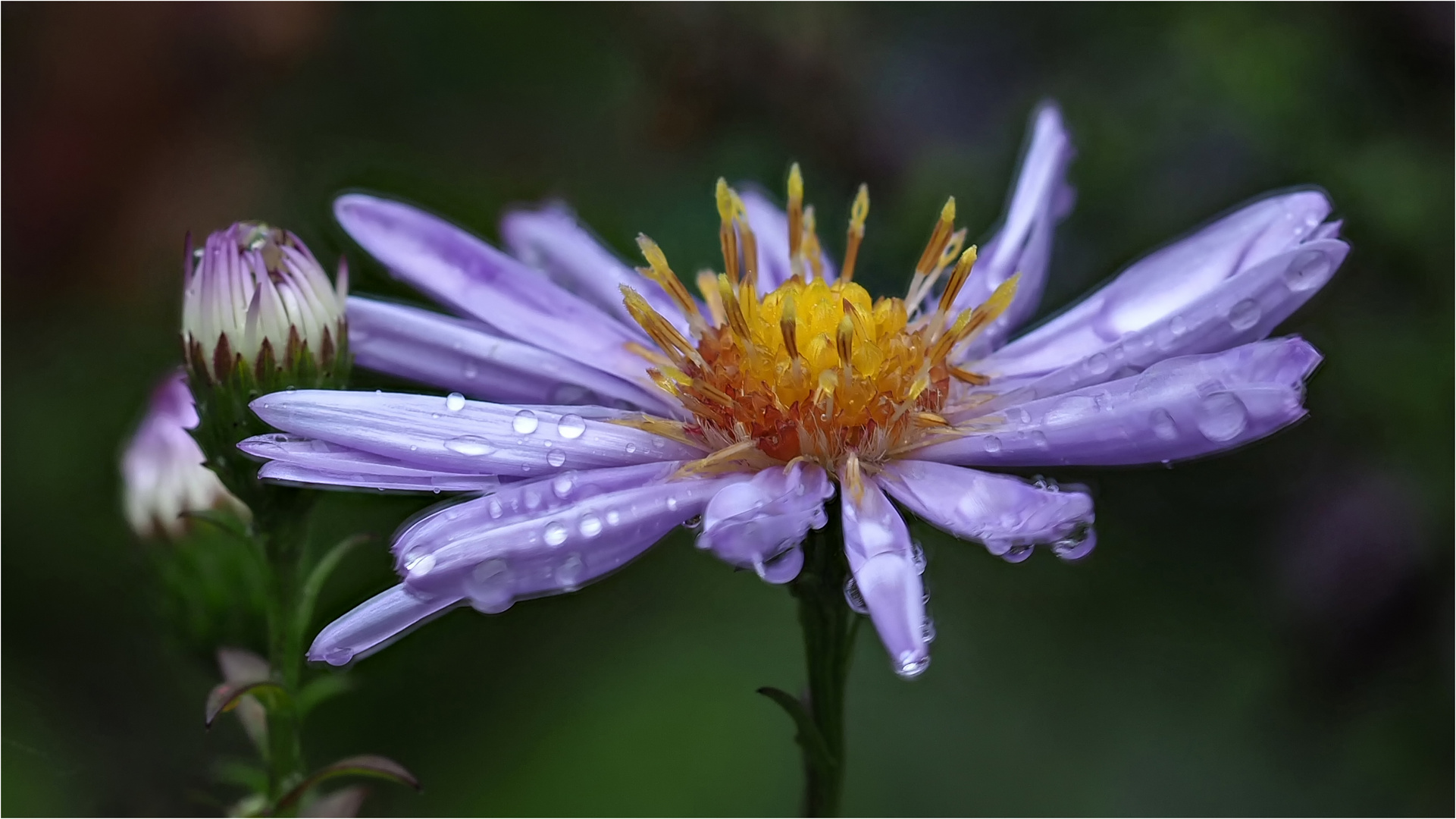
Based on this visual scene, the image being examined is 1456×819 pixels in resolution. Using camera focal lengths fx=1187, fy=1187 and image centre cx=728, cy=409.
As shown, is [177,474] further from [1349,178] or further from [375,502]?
[1349,178]

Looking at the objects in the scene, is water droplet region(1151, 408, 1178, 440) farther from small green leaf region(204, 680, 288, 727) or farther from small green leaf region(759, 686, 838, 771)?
small green leaf region(204, 680, 288, 727)

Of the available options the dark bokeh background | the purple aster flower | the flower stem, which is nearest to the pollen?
the purple aster flower

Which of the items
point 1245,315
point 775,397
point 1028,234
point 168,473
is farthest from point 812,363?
point 168,473

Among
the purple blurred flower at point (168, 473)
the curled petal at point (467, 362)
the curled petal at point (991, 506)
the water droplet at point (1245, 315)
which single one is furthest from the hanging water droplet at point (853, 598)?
the purple blurred flower at point (168, 473)

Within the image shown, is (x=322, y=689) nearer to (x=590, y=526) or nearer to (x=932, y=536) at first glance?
(x=590, y=526)

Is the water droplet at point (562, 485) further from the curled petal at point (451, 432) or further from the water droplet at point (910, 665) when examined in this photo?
the water droplet at point (910, 665)
